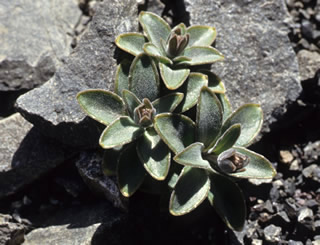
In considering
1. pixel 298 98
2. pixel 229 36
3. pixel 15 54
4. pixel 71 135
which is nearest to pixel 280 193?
pixel 298 98

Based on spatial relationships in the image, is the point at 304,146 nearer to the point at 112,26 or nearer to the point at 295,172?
the point at 295,172

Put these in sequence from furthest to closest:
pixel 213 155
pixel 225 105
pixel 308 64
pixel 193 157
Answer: pixel 308 64, pixel 225 105, pixel 213 155, pixel 193 157

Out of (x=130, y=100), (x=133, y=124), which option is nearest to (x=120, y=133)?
(x=133, y=124)

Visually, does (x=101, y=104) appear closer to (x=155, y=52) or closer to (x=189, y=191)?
(x=155, y=52)

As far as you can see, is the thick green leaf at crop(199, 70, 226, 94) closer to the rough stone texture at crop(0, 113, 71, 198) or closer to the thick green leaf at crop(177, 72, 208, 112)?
the thick green leaf at crop(177, 72, 208, 112)

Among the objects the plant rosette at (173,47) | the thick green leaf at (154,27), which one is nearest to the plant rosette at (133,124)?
the plant rosette at (173,47)

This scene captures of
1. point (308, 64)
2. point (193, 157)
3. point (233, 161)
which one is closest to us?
point (233, 161)

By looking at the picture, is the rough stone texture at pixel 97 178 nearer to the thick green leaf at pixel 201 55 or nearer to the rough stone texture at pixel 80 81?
the rough stone texture at pixel 80 81

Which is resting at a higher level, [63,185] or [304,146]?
[63,185]
